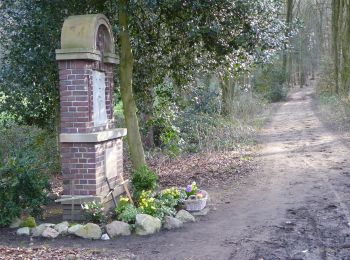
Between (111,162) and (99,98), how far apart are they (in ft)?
4.01

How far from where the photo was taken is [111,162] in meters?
8.84

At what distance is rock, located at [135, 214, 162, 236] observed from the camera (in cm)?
725

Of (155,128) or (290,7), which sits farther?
(290,7)

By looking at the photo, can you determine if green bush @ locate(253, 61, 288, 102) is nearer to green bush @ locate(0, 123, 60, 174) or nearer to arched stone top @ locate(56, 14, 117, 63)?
green bush @ locate(0, 123, 60, 174)

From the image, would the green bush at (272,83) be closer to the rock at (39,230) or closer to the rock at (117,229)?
the rock at (117,229)

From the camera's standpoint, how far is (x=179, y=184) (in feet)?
37.4

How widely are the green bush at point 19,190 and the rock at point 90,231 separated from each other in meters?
1.15

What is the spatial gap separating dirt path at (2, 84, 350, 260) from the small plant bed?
238 millimetres

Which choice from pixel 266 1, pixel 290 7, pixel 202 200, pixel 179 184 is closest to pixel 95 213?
pixel 202 200

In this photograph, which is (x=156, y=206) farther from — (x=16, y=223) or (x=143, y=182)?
(x=16, y=223)

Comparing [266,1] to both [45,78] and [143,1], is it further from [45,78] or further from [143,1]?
[45,78]

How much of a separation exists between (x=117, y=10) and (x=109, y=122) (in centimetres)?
281

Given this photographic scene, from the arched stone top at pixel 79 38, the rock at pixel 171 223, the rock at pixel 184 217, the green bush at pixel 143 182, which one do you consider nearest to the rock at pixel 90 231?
the rock at pixel 171 223

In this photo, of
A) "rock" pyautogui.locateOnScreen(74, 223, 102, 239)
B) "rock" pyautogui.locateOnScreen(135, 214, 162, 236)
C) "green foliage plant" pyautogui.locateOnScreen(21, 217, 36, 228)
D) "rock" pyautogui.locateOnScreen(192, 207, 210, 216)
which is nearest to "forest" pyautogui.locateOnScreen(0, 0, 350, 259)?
"green foliage plant" pyautogui.locateOnScreen(21, 217, 36, 228)
